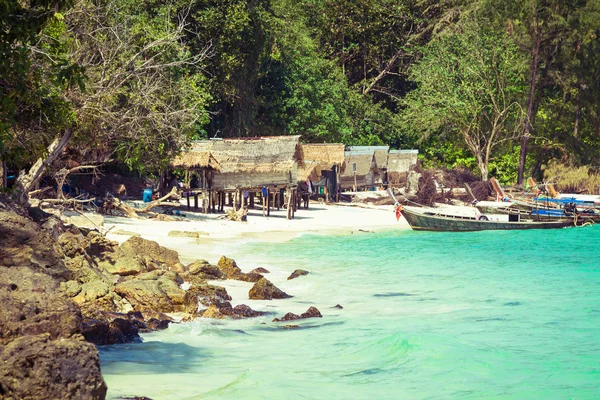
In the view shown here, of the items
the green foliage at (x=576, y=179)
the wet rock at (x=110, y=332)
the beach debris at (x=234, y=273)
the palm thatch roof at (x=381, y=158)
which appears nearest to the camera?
the wet rock at (x=110, y=332)

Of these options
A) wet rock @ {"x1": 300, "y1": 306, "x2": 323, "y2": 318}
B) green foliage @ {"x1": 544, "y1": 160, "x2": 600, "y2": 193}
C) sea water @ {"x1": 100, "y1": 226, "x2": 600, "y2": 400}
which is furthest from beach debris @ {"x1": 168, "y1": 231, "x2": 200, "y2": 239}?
green foliage @ {"x1": 544, "y1": 160, "x2": 600, "y2": 193}

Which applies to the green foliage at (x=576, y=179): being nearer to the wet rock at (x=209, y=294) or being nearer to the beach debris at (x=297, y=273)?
the beach debris at (x=297, y=273)

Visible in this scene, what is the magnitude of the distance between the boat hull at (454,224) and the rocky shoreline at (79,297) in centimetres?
1388

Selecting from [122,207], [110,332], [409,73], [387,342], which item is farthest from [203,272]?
[409,73]

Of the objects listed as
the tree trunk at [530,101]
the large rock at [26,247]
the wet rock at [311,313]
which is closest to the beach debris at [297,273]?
the wet rock at [311,313]

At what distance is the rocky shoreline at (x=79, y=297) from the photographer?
712 cm

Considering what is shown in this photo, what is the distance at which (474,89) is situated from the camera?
48.2 metres

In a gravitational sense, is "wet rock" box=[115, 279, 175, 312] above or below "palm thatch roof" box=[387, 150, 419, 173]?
below

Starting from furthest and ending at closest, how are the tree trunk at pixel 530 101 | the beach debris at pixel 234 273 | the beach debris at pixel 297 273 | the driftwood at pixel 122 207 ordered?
the tree trunk at pixel 530 101
the driftwood at pixel 122 207
the beach debris at pixel 297 273
the beach debris at pixel 234 273

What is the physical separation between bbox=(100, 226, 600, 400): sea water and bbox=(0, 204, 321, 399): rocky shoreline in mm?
505

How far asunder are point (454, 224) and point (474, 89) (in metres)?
18.1

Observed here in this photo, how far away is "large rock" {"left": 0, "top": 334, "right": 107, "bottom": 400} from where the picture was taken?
7.06 metres

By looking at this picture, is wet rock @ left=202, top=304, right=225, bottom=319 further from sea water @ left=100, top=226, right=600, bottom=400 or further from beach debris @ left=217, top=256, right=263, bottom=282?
beach debris @ left=217, top=256, right=263, bottom=282

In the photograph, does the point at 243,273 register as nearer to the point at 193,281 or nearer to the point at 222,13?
the point at 193,281
